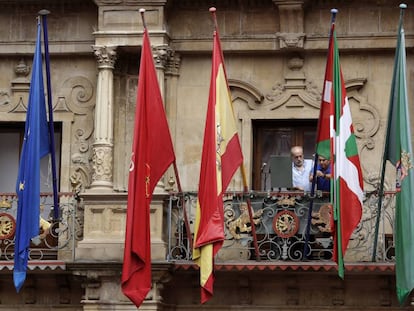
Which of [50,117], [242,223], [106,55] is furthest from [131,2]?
[242,223]

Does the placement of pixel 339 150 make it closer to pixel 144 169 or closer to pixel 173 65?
pixel 144 169

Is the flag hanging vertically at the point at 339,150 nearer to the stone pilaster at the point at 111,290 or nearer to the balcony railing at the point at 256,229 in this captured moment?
the balcony railing at the point at 256,229

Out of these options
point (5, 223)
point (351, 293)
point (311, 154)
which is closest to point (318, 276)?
point (351, 293)

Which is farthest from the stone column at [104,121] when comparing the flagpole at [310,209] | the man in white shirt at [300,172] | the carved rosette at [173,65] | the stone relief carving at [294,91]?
the flagpole at [310,209]

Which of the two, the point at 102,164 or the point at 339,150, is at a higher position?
the point at 102,164

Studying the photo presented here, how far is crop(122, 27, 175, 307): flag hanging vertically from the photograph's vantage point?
73.7 ft

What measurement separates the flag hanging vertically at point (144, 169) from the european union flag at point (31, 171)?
55.7 inches

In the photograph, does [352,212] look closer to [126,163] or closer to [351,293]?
[351,293]

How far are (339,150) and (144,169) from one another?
2.69 metres

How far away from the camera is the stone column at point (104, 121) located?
24.5 m

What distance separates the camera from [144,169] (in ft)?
75.1

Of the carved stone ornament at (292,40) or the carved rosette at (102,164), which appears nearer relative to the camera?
the carved rosette at (102,164)

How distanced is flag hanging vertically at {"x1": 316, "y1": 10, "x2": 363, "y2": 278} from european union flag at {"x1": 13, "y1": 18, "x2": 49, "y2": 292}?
12.9 feet

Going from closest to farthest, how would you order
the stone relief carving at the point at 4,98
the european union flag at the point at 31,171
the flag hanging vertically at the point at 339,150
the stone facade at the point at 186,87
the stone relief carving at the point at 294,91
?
1. the flag hanging vertically at the point at 339,150
2. the european union flag at the point at 31,171
3. the stone facade at the point at 186,87
4. the stone relief carving at the point at 294,91
5. the stone relief carving at the point at 4,98
